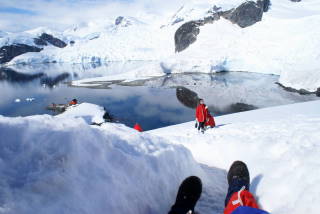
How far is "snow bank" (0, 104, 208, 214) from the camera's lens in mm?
2027

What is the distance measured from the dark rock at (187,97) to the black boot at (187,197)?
1858 centimetres

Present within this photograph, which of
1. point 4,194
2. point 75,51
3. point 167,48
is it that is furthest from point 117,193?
point 75,51

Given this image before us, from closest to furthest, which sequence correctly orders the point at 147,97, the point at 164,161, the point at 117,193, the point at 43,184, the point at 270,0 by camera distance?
the point at 43,184 < the point at 117,193 < the point at 164,161 < the point at 147,97 < the point at 270,0

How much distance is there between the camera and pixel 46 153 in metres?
2.31

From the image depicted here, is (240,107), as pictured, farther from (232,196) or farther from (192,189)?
(232,196)

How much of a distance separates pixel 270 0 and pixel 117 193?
252 ft

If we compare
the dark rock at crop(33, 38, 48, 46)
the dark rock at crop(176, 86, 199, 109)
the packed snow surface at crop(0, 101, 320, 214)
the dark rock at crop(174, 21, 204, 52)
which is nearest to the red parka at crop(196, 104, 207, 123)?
the packed snow surface at crop(0, 101, 320, 214)

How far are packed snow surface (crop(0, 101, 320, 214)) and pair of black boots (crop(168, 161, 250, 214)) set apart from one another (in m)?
0.25

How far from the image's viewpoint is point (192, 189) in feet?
10.3

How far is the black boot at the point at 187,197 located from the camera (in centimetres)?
272

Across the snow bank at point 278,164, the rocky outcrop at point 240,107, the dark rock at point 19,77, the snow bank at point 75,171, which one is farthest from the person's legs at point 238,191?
the dark rock at point 19,77

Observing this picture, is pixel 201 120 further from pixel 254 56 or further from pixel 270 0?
pixel 270 0

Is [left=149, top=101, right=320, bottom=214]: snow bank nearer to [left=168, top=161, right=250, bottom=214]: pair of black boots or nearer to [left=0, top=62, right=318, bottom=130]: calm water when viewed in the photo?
[left=168, top=161, right=250, bottom=214]: pair of black boots

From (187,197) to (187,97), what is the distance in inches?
885
